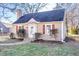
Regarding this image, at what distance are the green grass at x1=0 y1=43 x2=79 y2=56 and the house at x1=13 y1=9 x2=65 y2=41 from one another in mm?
104

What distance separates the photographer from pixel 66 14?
2420 mm

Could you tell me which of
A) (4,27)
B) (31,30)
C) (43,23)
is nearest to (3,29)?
(4,27)

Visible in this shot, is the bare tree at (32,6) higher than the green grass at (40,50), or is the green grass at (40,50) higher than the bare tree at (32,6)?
the bare tree at (32,6)

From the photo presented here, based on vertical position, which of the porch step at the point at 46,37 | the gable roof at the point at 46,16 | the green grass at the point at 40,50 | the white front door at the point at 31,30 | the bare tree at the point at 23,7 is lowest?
the green grass at the point at 40,50

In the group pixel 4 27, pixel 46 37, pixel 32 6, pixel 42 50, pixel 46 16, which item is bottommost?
pixel 42 50

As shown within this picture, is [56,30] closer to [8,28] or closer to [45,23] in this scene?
[45,23]

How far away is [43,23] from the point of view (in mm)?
2432

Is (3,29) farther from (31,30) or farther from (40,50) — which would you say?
(40,50)

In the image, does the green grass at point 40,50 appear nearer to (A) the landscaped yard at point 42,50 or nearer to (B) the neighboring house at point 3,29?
(A) the landscaped yard at point 42,50

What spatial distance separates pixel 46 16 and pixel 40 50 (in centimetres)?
35

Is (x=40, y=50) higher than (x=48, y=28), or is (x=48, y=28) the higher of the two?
(x=48, y=28)

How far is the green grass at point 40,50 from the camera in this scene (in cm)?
240

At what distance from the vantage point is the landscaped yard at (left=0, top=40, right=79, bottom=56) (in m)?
2.40

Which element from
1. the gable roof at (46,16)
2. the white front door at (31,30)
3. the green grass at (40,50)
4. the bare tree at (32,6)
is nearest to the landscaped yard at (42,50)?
A: the green grass at (40,50)
